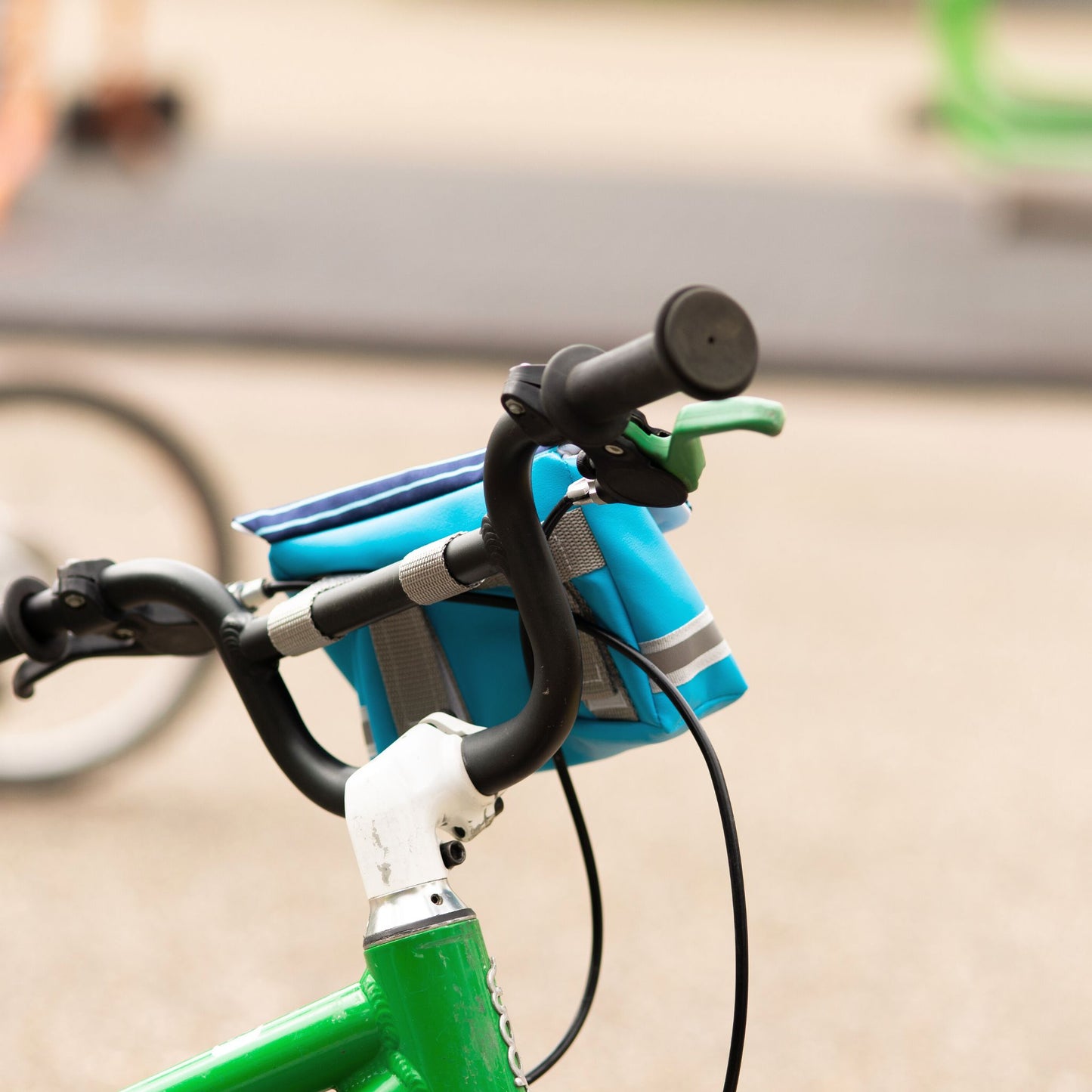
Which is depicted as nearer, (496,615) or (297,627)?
(297,627)

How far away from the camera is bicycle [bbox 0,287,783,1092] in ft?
3.22

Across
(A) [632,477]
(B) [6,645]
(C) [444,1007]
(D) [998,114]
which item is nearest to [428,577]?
(A) [632,477]

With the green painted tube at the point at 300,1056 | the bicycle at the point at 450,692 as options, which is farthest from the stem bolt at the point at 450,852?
the green painted tube at the point at 300,1056

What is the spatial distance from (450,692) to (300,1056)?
1.05ft

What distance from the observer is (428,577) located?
1.17 meters

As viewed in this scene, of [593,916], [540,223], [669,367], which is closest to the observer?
[669,367]

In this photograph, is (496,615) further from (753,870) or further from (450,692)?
(753,870)

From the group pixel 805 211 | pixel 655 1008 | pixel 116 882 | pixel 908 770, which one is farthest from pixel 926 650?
pixel 805 211

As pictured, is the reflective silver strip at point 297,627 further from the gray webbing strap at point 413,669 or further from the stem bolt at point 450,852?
the stem bolt at point 450,852

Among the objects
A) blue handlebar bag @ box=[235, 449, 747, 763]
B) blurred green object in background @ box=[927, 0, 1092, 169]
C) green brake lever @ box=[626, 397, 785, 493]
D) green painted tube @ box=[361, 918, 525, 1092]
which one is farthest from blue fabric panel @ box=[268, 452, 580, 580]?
blurred green object in background @ box=[927, 0, 1092, 169]

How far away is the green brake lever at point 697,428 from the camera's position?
98 cm

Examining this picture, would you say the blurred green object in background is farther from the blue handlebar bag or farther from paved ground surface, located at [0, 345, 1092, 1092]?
the blue handlebar bag

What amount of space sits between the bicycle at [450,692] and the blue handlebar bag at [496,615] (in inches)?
0.4

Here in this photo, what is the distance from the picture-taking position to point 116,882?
319 cm
